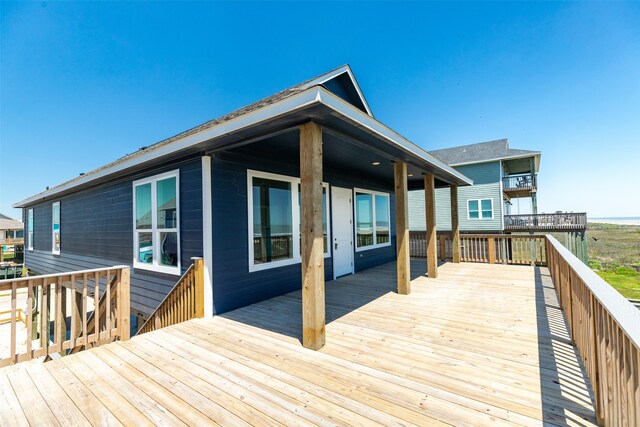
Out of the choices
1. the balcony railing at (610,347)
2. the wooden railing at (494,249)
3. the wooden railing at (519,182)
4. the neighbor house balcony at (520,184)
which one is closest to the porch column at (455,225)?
the wooden railing at (494,249)

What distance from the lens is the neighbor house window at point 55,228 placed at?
29.2 feet

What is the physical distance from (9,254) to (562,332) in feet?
125

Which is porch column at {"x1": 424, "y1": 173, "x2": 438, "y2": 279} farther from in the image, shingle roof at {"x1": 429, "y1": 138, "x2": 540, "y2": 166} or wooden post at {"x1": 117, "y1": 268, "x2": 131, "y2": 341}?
shingle roof at {"x1": 429, "y1": 138, "x2": 540, "y2": 166}

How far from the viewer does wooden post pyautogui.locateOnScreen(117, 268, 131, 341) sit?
3311mm

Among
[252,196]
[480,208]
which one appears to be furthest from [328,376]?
[480,208]

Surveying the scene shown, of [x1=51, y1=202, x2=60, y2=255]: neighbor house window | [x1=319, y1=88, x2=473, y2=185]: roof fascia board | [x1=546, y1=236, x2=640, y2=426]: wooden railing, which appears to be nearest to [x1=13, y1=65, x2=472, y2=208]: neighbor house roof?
[x1=319, y1=88, x2=473, y2=185]: roof fascia board

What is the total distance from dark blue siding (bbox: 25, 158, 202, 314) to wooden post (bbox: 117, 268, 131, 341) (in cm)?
101

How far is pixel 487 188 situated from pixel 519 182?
7.43 ft

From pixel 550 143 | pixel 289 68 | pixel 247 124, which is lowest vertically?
pixel 247 124

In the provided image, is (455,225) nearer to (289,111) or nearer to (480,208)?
(289,111)

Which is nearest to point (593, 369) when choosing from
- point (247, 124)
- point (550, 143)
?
point (247, 124)

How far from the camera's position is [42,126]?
45.5 ft

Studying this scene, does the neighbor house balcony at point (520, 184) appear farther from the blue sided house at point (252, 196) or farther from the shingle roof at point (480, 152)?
the blue sided house at point (252, 196)

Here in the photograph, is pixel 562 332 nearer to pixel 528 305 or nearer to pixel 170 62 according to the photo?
pixel 528 305
